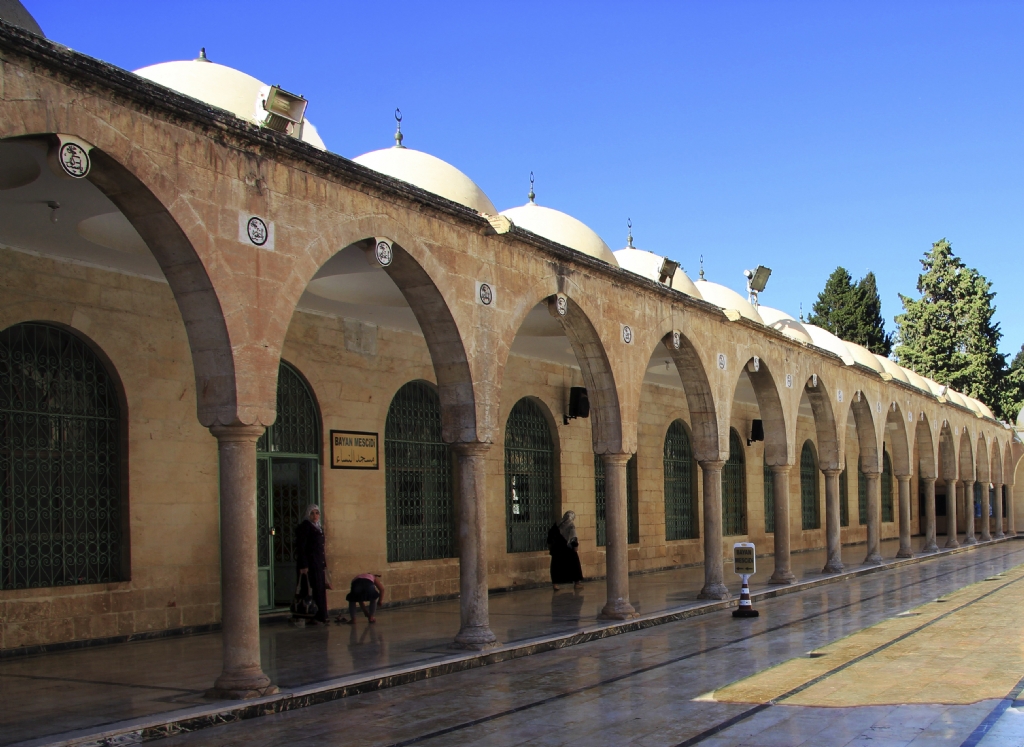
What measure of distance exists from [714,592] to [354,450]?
4.98 metres

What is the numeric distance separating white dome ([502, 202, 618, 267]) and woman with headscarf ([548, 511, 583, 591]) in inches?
169

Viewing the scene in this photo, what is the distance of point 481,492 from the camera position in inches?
381

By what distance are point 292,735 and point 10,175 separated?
439 cm

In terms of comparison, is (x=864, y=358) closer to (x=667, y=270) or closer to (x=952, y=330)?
(x=667, y=270)

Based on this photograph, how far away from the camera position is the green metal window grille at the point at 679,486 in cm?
2045

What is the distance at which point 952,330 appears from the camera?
42.6m

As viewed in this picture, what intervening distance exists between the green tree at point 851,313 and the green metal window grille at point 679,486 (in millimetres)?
30802

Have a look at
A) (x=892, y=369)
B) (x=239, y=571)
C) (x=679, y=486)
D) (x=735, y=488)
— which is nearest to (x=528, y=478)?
(x=679, y=486)

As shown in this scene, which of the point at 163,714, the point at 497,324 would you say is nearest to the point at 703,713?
the point at 163,714

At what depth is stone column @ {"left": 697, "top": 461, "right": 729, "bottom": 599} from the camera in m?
13.7

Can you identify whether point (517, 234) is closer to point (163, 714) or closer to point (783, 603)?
point (163, 714)

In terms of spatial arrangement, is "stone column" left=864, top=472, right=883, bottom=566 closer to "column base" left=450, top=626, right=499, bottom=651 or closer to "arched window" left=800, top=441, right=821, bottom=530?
"arched window" left=800, top=441, right=821, bottom=530

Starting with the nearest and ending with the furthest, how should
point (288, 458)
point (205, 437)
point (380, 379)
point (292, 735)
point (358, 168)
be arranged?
1. point (292, 735)
2. point (358, 168)
3. point (205, 437)
4. point (288, 458)
5. point (380, 379)

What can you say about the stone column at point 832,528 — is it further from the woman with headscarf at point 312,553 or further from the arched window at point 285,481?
the woman with headscarf at point 312,553
